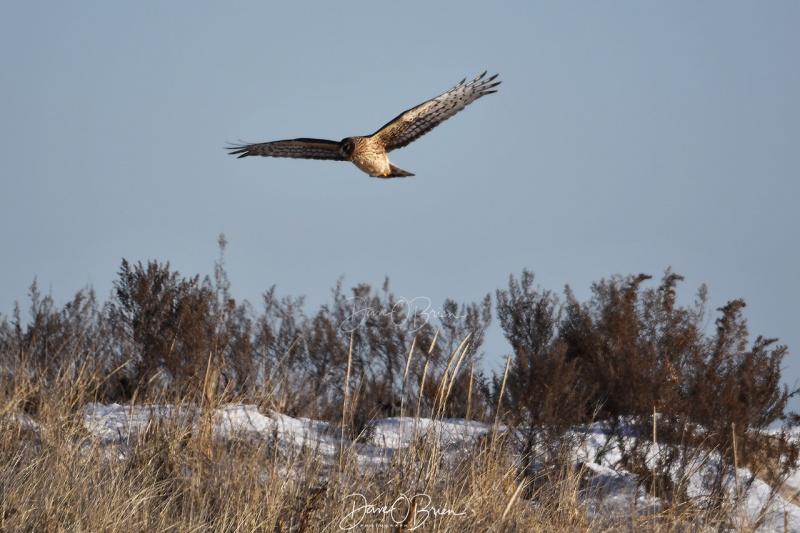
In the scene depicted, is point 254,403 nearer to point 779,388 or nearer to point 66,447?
point 66,447

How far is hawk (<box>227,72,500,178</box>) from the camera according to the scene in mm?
8078

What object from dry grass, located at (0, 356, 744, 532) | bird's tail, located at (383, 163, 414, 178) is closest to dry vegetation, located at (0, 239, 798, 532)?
dry grass, located at (0, 356, 744, 532)

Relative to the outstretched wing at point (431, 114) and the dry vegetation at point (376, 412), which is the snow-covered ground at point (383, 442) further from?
the outstretched wing at point (431, 114)

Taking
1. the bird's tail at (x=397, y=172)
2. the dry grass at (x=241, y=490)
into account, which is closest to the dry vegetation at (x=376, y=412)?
the dry grass at (x=241, y=490)

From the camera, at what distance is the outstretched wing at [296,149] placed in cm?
852

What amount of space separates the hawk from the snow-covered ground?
2236 millimetres

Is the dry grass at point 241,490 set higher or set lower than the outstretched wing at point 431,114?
lower

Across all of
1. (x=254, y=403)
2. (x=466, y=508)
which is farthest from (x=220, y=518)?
(x=254, y=403)

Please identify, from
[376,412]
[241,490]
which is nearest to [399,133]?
[376,412]

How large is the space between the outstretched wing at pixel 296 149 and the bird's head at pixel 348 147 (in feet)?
0.82

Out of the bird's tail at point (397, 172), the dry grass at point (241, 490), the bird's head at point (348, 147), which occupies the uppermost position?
the bird's head at point (348, 147)

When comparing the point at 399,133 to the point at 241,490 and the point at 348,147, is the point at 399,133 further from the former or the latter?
the point at 241,490

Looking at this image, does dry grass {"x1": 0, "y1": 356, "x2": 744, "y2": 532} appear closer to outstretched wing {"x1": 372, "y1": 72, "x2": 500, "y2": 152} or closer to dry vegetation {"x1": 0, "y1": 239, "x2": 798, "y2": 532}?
dry vegetation {"x1": 0, "y1": 239, "x2": 798, "y2": 532}

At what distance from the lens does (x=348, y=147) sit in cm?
811
